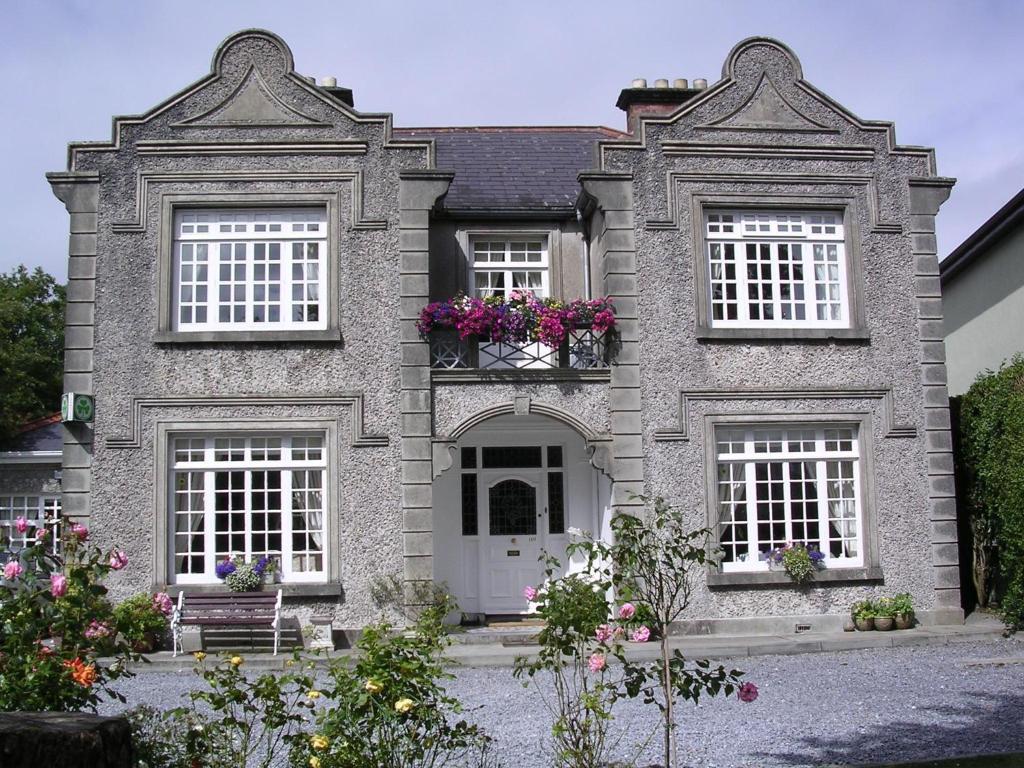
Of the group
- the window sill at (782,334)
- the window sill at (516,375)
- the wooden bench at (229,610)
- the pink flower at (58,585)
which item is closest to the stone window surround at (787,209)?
the window sill at (782,334)

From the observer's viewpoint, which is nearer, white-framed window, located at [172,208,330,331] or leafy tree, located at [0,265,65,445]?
white-framed window, located at [172,208,330,331]

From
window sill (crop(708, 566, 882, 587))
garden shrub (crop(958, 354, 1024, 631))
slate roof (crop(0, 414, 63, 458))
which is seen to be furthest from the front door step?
slate roof (crop(0, 414, 63, 458))

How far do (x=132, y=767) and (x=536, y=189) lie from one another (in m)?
12.9

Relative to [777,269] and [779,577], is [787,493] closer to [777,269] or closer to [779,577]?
[779,577]

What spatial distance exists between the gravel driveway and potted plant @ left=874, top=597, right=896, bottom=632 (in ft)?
4.20

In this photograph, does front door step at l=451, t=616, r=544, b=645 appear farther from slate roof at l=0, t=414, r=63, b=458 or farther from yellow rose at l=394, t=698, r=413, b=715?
slate roof at l=0, t=414, r=63, b=458


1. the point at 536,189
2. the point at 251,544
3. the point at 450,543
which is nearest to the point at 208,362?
the point at 251,544

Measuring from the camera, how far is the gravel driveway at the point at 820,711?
776 centimetres

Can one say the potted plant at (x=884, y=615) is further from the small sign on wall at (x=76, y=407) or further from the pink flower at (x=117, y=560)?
the pink flower at (x=117, y=560)

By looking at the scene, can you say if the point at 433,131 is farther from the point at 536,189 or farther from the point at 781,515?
the point at 781,515

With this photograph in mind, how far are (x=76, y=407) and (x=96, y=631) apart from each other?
30.4 ft

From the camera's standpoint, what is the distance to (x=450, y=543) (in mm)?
15977

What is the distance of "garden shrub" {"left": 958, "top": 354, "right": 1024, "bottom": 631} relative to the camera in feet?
46.1

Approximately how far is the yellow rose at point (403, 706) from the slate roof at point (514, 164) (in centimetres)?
1144
